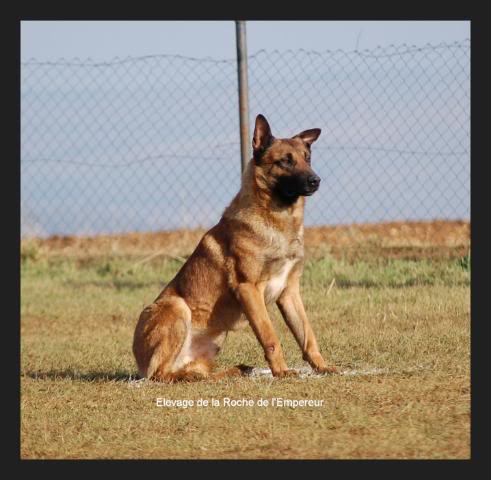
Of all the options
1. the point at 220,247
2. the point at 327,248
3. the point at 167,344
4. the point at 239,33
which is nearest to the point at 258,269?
the point at 220,247

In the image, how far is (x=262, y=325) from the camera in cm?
646

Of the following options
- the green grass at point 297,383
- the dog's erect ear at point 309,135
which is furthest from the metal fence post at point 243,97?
the dog's erect ear at point 309,135

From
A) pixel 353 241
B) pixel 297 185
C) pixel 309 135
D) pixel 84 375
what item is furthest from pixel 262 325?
pixel 353 241

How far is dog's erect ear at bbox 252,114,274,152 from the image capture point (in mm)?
6707

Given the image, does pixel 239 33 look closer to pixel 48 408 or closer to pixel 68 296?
pixel 68 296

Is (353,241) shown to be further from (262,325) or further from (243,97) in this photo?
(262,325)

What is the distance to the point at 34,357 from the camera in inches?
340

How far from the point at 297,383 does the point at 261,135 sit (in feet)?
5.40

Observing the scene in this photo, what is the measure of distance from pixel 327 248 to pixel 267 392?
6.49 metres

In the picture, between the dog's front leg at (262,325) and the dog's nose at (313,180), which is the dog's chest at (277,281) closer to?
the dog's front leg at (262,325)

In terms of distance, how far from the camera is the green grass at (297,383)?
522cm

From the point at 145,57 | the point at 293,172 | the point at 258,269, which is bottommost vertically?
the point at 258,269

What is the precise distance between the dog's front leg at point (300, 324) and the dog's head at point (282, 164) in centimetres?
59

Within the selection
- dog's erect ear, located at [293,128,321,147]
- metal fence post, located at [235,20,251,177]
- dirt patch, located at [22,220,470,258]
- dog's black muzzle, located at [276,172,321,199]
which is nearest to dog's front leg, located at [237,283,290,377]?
dog's black muzzle, located at [276,172,321,199]
